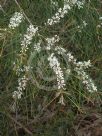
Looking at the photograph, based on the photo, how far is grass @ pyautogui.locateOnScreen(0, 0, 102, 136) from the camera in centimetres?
179

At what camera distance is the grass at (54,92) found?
179cm

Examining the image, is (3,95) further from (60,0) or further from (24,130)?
(60,0)

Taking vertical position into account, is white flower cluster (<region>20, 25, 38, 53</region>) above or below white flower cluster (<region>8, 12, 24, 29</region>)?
below

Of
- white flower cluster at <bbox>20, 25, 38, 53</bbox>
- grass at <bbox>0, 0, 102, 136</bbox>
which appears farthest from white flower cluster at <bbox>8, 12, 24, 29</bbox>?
grass at <bbox>0, 0, 102, 136</bbox>

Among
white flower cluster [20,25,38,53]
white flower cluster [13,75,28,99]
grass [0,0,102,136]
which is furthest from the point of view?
grass [0,0,102,136]

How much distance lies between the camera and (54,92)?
1849mm

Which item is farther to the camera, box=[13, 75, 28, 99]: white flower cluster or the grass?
the grass

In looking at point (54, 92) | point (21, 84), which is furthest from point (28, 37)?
point (54, 92)

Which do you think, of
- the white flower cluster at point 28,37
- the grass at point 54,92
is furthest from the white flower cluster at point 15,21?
the grass at point 54,92

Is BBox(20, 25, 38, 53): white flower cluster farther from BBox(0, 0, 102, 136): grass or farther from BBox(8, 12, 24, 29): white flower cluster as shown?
BBox(0, 0, 102, 136): grass

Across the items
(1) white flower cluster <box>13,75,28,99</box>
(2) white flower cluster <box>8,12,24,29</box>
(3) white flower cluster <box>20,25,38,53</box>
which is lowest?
(1) white flower cluster <box>13,75,28,99</box>

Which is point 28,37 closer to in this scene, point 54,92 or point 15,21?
point 15,21

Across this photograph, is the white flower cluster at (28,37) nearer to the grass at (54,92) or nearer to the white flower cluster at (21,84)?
the white flower cluster at (21,84)

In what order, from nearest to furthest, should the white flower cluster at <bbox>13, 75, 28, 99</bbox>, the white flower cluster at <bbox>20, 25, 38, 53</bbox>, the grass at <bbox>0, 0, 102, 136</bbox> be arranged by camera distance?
the white flower cluster at <bbox>20, 25, 38, 53</bbox>
the white flower cluster at <bbox>13, 75, 28, 99</bbox>
the grass at <bbox>0, 0, 102, 136</bbox>
